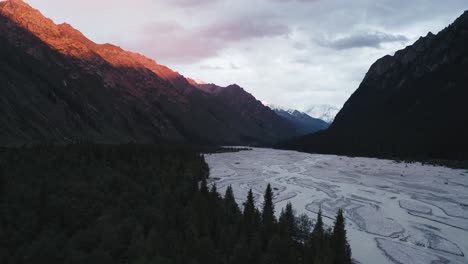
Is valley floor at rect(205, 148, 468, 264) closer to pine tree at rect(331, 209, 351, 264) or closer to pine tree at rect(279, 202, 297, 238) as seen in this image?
pine tree at rect(279, 202, 297, 238)

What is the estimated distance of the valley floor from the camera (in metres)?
40.0

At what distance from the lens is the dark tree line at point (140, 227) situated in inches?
1316

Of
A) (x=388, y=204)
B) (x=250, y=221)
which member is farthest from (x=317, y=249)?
(x=388, y=204)

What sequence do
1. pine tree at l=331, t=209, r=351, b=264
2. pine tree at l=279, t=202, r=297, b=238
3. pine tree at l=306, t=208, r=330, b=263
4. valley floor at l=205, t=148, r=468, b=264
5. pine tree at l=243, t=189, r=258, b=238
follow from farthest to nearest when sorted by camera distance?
Result: valley floor at l=205, t=148, r=468, b=264 < pine tree at l=243, t=189, r=258, b=238 < pine tree at l=279, t=202, r=297, b=238 < pine tree at l=331, t=209, r=351, b=264 < pine tree at l=306, t=208, r=330, b=263

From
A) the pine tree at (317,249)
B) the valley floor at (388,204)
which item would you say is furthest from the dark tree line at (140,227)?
the valley floor at (388,204)

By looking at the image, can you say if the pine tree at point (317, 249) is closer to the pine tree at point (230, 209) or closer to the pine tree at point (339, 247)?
the pine tree at point (339, 247)

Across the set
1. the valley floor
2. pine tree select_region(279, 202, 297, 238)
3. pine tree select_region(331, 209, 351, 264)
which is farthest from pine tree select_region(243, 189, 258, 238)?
the valley floor

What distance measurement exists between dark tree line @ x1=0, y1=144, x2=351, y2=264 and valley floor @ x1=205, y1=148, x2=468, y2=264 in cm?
736

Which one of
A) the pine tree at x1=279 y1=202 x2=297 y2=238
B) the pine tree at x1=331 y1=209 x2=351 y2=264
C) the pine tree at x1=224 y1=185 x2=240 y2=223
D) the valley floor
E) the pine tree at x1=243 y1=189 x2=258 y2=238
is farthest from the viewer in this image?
the pine tree at x1=224 y1=185 x2=240 y2=223

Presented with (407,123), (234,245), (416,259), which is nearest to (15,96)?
(234,245)

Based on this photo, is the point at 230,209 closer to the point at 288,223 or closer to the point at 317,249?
the point at 288,223

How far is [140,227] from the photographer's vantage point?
41.2 metres

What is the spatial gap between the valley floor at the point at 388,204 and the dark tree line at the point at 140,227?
290 inches

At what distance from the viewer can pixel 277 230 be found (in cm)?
3653
